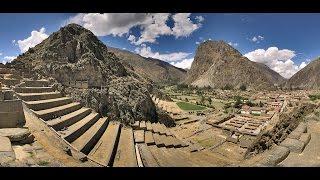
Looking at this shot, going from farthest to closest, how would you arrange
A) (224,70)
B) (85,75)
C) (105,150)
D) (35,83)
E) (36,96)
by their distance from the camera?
(224,70) → (85,75) → (35,83) → (36,96) → (105,150)

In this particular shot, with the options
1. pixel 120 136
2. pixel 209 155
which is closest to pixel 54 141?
pixel 120 136

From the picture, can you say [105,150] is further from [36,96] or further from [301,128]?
[301,128]

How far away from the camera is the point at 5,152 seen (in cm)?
687

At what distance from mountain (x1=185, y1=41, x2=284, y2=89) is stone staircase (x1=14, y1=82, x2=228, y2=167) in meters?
135

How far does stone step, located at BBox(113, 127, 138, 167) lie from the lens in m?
11.6

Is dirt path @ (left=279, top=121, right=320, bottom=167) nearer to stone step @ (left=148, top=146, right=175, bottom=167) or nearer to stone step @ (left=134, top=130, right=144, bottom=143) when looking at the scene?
stone step @ (left=148, top=146, right=175, bottom=167)

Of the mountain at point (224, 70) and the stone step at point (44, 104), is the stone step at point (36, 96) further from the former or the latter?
the mountain at point (224, 70)

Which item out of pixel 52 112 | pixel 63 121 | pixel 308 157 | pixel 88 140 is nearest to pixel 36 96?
pixel 52 112

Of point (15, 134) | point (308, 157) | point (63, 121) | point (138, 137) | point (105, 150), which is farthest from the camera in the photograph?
point (138, 137)

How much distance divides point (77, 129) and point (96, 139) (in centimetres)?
126

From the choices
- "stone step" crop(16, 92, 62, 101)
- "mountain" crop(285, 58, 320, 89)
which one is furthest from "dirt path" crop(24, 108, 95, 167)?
"mountain" crop(285, 58, 320, 89)
